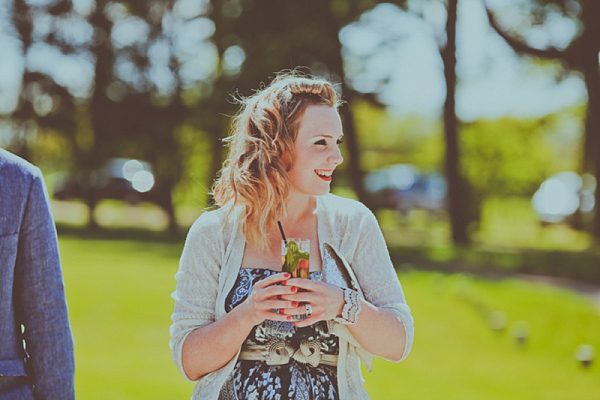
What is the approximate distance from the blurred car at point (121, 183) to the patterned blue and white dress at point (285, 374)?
28238 mm

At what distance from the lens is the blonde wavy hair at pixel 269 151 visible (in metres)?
3.07

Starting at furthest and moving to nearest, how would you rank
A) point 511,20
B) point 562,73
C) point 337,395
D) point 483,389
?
point 562,73 < point 511,20 < point 483,389 < point 337,395

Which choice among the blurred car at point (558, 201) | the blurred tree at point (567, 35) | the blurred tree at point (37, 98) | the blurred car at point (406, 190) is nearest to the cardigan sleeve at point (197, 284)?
the blurred tree at point (567, 35)

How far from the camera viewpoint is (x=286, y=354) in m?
2.89

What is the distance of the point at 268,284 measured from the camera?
2656 mm

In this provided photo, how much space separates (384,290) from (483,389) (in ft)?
15.2

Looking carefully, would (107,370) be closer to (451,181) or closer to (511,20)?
(451,181)

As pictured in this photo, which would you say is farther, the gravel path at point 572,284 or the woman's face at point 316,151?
the gravel path at point 572,284

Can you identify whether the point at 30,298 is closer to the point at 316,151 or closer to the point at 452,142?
the point at 316,151

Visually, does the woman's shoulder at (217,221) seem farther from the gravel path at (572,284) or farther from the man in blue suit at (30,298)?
the gravel path at (572,284)

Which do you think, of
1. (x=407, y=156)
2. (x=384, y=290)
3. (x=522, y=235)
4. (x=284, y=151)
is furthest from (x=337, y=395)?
(x=407, y=156)

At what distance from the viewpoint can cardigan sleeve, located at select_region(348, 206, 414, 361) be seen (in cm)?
297

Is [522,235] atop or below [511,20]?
below

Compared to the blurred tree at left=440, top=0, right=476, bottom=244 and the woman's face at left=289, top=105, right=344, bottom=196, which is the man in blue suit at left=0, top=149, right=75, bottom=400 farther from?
the blurred tree at left=440, top=0, right=476, bottom=244
